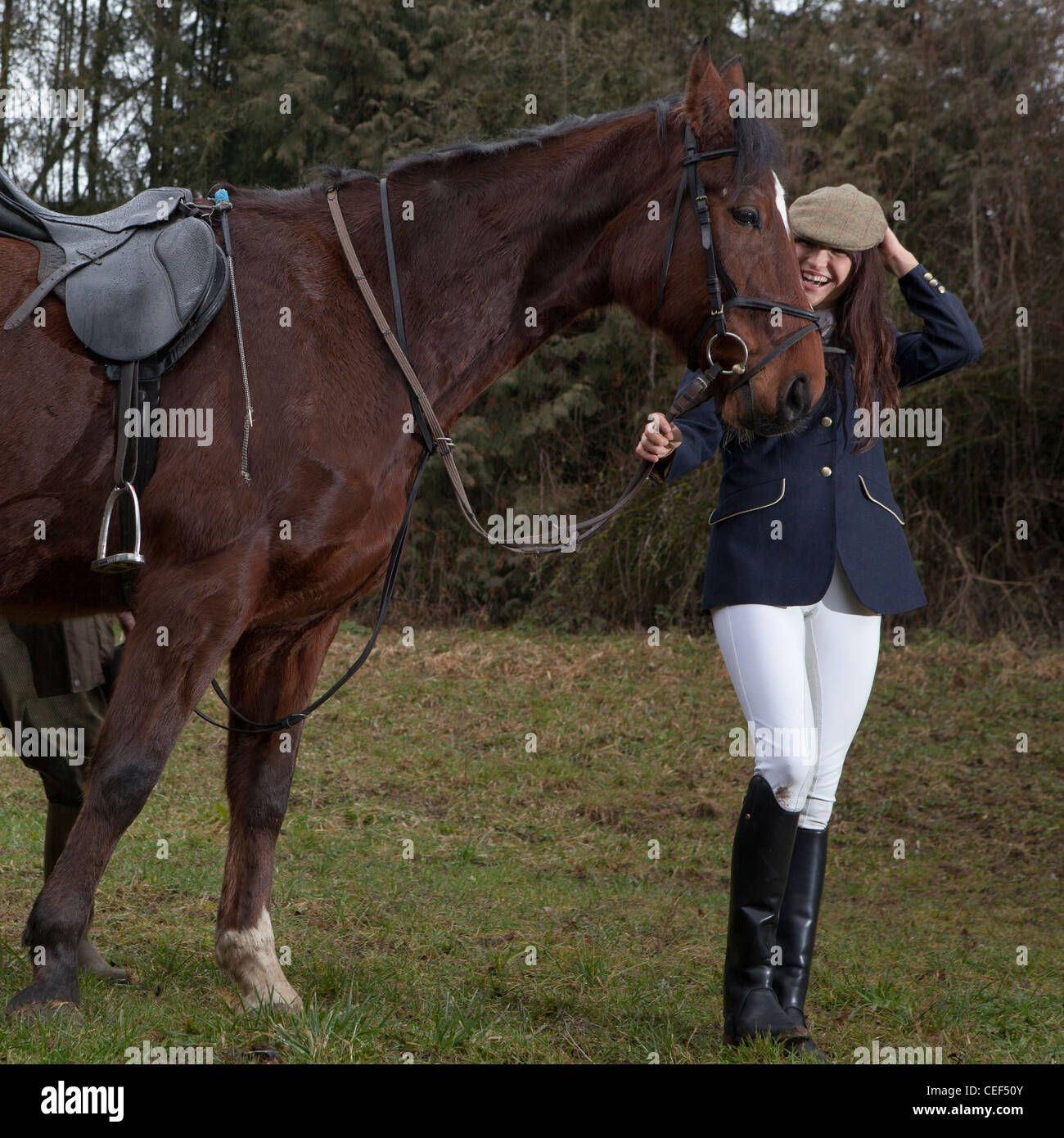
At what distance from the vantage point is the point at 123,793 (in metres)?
2.71

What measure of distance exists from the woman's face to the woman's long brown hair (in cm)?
3

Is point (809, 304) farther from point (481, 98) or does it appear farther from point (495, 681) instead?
point (481, 98)

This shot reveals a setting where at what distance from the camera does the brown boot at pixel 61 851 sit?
343 centimetres

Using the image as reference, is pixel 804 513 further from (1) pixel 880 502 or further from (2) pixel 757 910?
(2) pixel 757 910

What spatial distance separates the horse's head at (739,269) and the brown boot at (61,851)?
2.32m

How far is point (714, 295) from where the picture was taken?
290 cm

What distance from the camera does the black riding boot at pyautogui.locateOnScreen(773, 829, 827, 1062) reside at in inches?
124

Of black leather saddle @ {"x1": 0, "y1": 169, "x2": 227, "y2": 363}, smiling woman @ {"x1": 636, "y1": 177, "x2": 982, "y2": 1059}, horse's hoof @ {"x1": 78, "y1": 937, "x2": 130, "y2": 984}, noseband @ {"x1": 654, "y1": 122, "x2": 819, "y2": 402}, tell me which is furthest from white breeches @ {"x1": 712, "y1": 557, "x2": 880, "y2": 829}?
horse's hoof @ {"x1": 78, "y1": 937, "x2": 130, "y2": 984}

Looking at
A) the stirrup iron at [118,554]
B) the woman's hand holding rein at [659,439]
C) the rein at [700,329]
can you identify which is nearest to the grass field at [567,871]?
the rein at [700,329]

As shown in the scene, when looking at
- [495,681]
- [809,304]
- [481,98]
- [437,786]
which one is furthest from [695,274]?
[481,98]

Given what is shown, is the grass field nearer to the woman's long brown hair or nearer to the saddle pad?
the saddle pad

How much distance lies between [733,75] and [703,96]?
0.59 feet

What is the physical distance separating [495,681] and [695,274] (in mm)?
Result: 6249

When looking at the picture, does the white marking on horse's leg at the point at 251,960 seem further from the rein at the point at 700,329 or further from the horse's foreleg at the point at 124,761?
the rein at the point at 700,329
